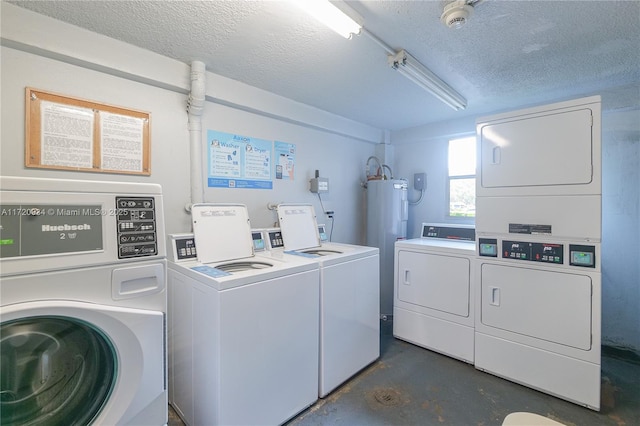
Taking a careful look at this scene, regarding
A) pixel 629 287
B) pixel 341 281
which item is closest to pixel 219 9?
pixel 341 281

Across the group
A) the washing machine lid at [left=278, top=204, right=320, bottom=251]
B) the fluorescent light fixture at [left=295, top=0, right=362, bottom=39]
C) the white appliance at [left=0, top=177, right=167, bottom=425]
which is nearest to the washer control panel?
the white appliance at [left=0, top=177, right=167, bottom=425]

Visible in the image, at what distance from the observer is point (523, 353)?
6.67 feet

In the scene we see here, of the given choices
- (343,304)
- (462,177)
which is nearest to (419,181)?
(462,177)

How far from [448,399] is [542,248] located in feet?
4.06

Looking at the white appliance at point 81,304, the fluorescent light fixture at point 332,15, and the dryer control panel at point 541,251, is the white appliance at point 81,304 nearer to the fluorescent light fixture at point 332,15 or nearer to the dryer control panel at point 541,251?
the fluorescent light fixture at point 332,15

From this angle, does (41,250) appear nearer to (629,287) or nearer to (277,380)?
(277,380)

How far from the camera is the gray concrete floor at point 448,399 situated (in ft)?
5.66

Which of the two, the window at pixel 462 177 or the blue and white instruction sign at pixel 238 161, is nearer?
the blue and white instruction sign at pixel 238 161

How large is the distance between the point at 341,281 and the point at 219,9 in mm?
1772

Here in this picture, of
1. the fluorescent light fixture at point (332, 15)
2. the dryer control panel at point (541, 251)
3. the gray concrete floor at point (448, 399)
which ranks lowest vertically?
the gray concrete floor at point (448, 399)

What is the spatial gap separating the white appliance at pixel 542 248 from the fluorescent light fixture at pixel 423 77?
1.26 ft

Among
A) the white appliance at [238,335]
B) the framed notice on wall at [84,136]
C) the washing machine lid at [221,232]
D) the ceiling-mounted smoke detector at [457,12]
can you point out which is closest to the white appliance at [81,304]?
the white appliance at [238,335]

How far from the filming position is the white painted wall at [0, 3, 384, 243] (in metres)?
1.50

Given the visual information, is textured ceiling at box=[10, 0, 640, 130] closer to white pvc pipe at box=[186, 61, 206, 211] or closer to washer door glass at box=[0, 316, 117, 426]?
white pvc pipe at box=[186, 61, 206, 211]
